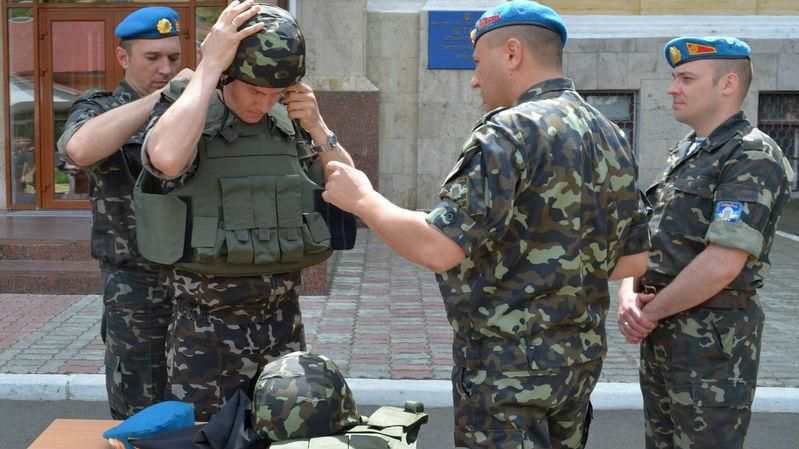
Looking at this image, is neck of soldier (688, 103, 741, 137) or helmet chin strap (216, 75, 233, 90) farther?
neck of soldier (688, 103, 741, 137)

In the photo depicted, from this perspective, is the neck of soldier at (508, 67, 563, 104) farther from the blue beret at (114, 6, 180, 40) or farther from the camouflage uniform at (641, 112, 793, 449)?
the blue beret at (114, 6, 180, 40)

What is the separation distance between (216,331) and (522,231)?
1129mm

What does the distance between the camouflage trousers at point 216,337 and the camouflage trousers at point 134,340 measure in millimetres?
395

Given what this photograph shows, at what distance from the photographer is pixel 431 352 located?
6.20 metres

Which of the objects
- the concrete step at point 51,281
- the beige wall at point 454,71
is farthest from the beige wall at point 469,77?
the concrete step at point 51,281

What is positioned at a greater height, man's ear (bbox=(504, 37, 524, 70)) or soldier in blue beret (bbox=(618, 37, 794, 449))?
man's ear (bbox=(504, 37, 524, 70))

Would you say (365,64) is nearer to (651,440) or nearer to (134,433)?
(651,440)

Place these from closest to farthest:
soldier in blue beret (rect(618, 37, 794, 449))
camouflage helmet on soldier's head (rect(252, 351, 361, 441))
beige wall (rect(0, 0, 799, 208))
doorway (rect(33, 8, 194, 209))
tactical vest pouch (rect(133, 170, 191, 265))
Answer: camouflage helmet on soldier's head (rect(252, 351, 361, 441)) < tactical vest pouch (rect(133, 170, 191, 265)) < soldier in blue beret (rect(618, 37, 794, 449)) < beige wall (rect(0, 0, 799, 208)) < doorway (rect(33, 8, 194, 209))

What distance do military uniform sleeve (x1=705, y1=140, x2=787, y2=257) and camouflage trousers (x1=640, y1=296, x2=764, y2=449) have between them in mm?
282

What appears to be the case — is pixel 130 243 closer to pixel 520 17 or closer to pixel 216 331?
pixel 216 331

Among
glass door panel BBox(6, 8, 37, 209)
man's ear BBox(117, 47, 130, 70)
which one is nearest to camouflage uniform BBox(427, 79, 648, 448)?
man's ear BBox(117, 47, 130, 70)

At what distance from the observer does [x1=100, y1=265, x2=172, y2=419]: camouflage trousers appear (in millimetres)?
3541

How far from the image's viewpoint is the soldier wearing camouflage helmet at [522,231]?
7.95ft

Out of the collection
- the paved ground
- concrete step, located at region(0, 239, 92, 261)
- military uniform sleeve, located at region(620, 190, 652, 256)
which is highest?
military uniform sleeve, located at region(620, 190, 652, 256)
